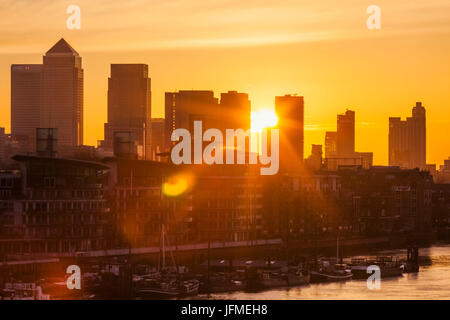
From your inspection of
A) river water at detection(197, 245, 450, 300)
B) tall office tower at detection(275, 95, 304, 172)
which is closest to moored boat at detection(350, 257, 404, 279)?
river water at detection(197, 245, 450, 300)

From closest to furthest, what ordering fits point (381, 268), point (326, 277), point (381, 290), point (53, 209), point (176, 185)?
1. point (381, 290)
2. point (326, 277)
3. point (53, 209)
4. point (381, 268)
5. point (176, 185)

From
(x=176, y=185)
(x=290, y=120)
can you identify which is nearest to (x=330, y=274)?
(x=176, y=185)

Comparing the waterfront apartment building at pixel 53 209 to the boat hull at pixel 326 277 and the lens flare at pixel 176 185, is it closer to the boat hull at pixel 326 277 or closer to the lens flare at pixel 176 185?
the lens flare at pixel 176 185

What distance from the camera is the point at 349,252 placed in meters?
69.2

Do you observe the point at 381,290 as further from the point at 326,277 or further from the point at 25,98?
the point at 25,98

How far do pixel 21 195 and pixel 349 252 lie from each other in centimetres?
2597

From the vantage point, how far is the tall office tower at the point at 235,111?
381 feet

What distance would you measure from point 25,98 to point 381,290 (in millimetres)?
104083

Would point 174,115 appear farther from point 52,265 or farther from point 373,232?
point 52,265

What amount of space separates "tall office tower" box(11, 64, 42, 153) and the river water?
294 feet

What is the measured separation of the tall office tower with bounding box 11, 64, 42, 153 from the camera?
137125mm

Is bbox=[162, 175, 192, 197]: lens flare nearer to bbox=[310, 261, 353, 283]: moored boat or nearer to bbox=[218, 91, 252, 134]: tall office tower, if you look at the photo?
bbox=[310, 261, 353, 283]: moored boat

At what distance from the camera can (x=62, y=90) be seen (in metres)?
138

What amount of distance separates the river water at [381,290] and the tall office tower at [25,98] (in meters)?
89.7
